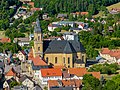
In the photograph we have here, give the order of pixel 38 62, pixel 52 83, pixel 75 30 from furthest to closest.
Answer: pixel 75 30, pixel 38 62, pixel 52 83

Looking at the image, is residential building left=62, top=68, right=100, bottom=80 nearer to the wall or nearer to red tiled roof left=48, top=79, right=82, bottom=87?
red tiled roof left=48, top=79, right=82, bottom=87

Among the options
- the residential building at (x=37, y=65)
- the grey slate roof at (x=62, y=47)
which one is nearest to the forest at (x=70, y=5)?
the grey slate roof at (x=62, y=47)

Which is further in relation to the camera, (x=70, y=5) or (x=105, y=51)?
(x=70, y=5)

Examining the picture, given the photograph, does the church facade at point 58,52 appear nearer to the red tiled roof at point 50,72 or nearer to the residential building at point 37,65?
the residential building at point 37,65

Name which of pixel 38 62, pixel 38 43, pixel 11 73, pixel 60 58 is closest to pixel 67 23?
pixel 60 58

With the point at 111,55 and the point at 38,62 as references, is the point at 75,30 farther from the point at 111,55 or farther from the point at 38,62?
the point at 38,62

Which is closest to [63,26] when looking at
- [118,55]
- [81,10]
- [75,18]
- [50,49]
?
[75,18]
